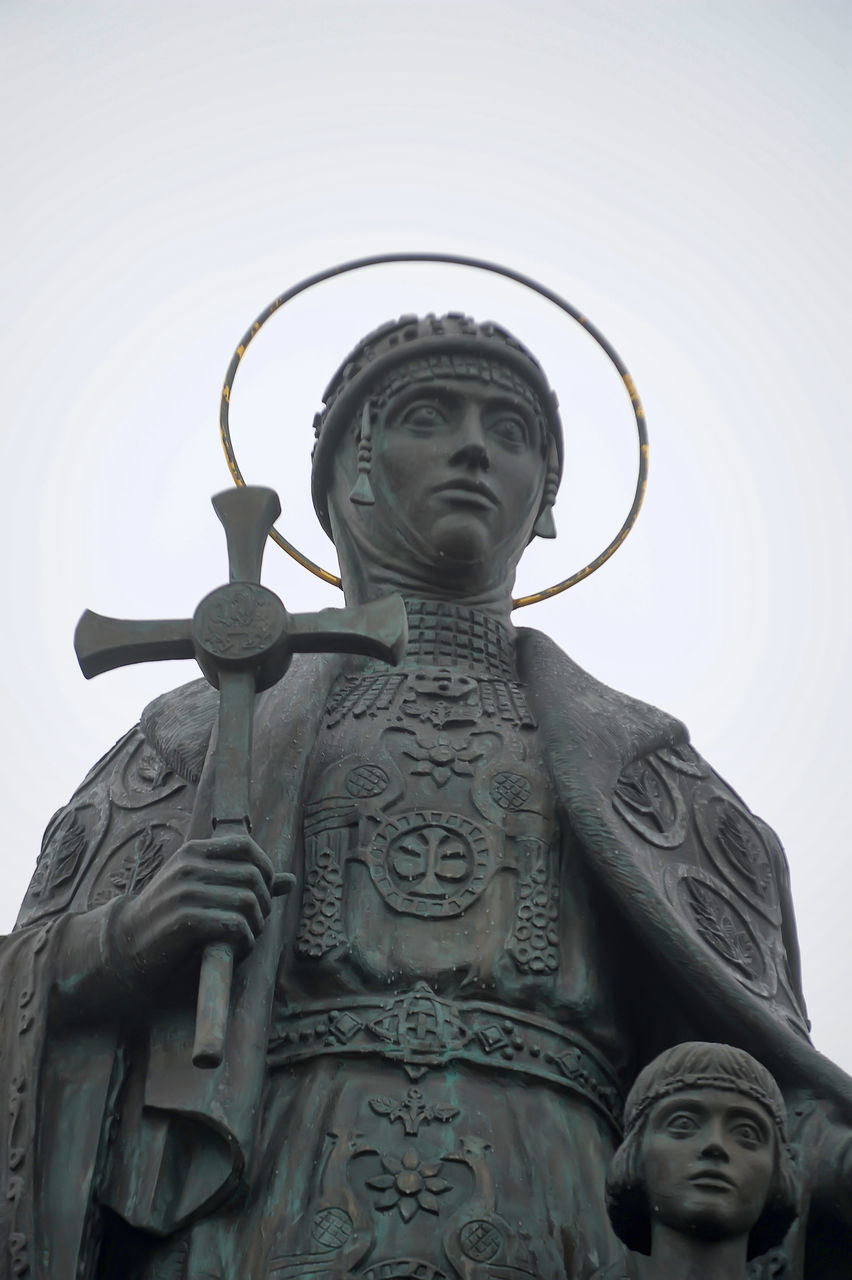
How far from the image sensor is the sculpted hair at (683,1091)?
308 inches

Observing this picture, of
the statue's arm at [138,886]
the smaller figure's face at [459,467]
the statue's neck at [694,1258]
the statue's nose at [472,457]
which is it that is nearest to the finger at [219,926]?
the statue's arm at [138,886]

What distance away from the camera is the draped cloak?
8391mm

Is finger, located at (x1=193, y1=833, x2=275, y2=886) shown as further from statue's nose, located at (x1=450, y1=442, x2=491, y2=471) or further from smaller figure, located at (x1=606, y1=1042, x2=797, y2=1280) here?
statue's nose, located at (x1=450, y1=442, x2=491, y2=471)

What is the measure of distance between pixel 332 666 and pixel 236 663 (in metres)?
1.34

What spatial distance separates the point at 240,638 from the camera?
8.94 metres

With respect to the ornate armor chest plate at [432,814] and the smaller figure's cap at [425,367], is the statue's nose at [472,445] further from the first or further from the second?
the ornate armor chest plate at [432,814]

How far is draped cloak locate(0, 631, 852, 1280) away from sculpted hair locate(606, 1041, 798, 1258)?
0.72 meters

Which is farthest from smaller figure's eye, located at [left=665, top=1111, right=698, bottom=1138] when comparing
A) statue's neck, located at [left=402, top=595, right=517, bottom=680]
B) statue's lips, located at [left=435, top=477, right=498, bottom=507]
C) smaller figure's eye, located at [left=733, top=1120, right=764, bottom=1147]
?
statue's lips, located at [left=435, top=477, right=498, bottom=507]

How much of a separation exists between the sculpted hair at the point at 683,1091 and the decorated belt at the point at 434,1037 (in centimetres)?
93

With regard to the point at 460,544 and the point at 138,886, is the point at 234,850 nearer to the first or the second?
the point at 138,886

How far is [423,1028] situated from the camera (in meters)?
8.79

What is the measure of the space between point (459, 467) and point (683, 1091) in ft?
11.8

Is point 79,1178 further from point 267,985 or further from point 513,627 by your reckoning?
point 513,627

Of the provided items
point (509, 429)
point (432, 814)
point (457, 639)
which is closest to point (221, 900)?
point (432, 814)
